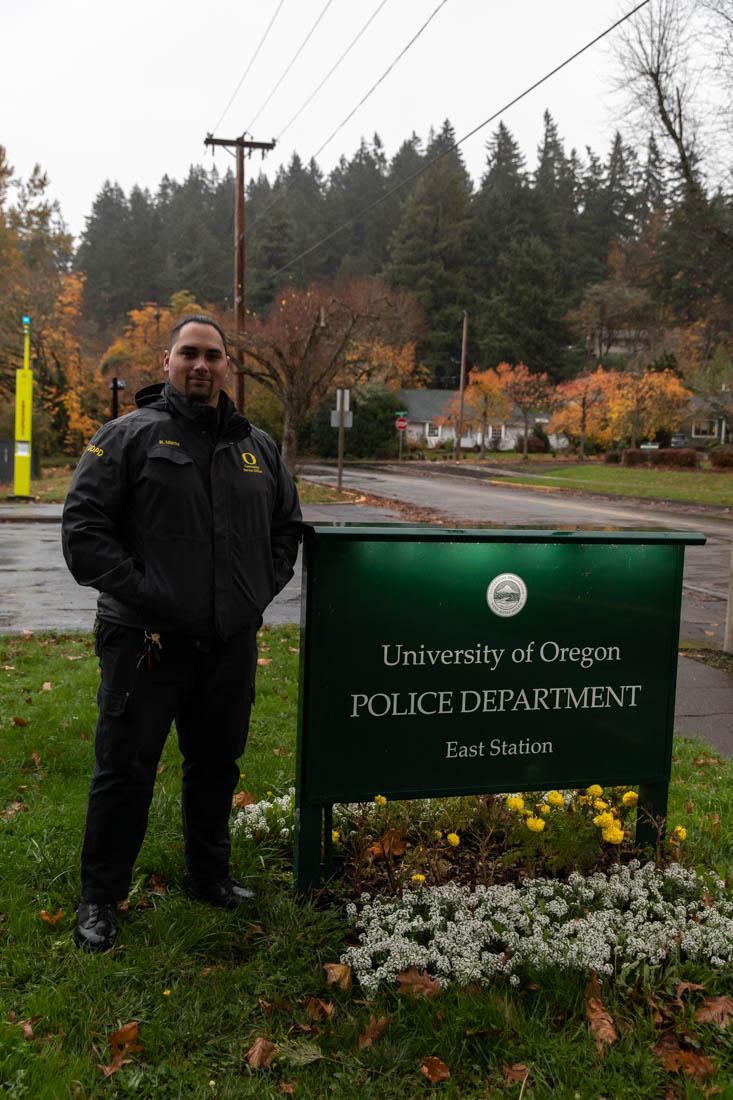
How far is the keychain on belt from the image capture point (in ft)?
9.75

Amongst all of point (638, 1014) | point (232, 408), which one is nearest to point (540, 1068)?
point (638, 1014)

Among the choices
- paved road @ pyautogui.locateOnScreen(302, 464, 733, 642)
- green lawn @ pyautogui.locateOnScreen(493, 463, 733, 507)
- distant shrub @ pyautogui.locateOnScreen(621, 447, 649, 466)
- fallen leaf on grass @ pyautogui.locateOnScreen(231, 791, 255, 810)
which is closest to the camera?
fallen leaf on grass @ pyautogui.locateOnScreen(231, 791, 255, 810)

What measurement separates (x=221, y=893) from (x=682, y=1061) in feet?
5.21

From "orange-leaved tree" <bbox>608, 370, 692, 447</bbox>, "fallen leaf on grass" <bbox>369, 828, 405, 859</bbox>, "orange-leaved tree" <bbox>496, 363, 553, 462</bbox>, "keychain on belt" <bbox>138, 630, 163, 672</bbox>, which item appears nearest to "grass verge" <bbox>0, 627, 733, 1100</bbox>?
"fallen leaf on grass" <bbox>369, 828, 405, 859</bbox>

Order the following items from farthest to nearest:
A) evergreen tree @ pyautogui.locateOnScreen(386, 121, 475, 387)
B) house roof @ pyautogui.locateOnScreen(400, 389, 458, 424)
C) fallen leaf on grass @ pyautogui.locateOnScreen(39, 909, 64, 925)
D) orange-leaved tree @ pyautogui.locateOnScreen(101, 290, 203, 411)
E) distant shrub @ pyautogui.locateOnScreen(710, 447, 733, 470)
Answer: evergreen tree @ pyautogui.locateOnScreen(386, 121, 475, 387) → house roof @ pyautogui.locateOnScreen(400, 389, 458, 424) → orange-leaved tree @ pyautogui.locateOnScreen(101, 290, 203, 411) → distant shrub @ pyautogui.locateOnScreen(710, 447, 733, 470) → fallen leaf on grass @ pyautogui.locateOnScreen(39, 909, 64, 925)

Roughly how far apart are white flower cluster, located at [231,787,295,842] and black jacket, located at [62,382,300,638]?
1227 millimetres

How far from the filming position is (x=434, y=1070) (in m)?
2.56

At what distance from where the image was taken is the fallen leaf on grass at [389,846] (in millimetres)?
3521

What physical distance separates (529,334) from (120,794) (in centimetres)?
7563

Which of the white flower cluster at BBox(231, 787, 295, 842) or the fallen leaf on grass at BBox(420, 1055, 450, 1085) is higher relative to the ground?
the white flower cluster at BBox(231, 787, 295, 842)

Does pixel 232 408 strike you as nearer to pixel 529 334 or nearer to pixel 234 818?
pixel 234 818

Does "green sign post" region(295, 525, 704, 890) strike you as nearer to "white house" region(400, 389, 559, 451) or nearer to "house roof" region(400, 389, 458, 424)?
"white house" region(400, 389, 559, 451)

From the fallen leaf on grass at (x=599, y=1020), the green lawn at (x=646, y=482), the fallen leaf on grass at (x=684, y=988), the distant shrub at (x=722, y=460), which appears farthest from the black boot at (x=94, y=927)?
the distant shrub at (x=722, y=460)

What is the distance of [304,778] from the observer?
10.7 feet
